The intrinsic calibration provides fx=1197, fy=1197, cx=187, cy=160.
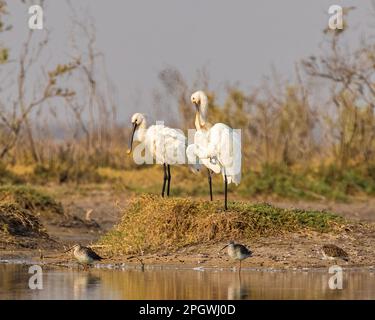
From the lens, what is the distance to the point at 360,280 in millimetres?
12727

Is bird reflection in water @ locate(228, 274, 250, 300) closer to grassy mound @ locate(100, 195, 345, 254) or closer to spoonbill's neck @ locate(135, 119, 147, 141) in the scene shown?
grassy mound @ locate(100, 195, 345, 254)

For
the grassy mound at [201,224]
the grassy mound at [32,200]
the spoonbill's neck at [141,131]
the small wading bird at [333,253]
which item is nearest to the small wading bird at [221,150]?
the grassy mound at [201,224]

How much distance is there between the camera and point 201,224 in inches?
587

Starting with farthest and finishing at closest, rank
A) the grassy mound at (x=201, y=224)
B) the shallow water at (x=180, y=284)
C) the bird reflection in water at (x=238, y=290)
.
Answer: the grassy mound at (x=201, y=224), the shallow water at (x=180, y=284), the bird reflection in water at (x=238, y=290)

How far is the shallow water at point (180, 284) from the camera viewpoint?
37.4 feet

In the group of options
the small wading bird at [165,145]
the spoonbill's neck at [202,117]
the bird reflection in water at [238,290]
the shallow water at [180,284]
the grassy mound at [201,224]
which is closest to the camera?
the bird reflection in water at [238,290]

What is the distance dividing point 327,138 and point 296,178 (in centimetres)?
359

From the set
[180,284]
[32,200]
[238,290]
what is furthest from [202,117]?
[238,290]

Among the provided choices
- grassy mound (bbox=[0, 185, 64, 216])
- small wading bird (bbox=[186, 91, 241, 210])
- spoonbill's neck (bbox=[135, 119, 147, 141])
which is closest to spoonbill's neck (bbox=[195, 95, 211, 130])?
small wading bird (bbox=[186, 91, 241, 210])

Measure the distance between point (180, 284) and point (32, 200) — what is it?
7.78m

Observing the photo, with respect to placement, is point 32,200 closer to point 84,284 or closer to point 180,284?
point 84,284

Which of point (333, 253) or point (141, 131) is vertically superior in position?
point (141, 131)

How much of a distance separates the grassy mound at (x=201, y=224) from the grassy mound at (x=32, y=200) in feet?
12.9

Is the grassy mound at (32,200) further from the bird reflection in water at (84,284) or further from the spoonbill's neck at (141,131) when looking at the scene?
the bird reflection in water at (84,284)
